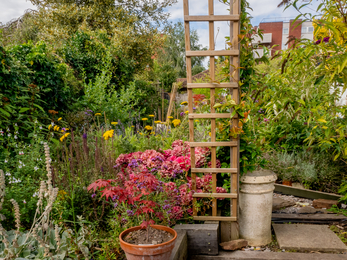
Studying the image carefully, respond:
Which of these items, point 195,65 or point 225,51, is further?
point 195,65

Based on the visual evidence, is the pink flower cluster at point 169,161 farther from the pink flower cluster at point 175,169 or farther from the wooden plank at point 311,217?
the wooden plank at point 311,217

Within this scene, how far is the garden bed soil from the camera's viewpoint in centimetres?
172

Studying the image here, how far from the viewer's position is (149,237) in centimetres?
178

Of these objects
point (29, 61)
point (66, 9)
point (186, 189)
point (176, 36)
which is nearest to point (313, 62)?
point (186, 189)

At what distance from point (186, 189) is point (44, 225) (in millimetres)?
1346

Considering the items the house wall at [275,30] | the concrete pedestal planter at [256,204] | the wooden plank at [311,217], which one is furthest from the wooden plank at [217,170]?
the house wall at [275,30]

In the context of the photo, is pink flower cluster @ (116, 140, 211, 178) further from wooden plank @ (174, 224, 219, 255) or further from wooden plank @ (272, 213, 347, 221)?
wooden plank @ (272, 213, 347, 221)

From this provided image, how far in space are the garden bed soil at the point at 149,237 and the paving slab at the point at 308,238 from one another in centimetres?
133

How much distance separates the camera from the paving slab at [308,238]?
247 centimetres

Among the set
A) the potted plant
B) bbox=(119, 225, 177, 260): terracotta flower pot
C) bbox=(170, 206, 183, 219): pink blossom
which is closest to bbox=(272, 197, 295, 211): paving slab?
bbox=(170, 206, 183, 219): pink blossom

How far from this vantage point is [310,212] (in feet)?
10.8

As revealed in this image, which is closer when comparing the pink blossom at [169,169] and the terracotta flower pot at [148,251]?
the terracotta flower pot at [148,251]

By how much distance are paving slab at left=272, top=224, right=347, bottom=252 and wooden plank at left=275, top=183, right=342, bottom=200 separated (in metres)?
0.97

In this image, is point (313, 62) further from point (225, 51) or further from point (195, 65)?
point (195, 65)
